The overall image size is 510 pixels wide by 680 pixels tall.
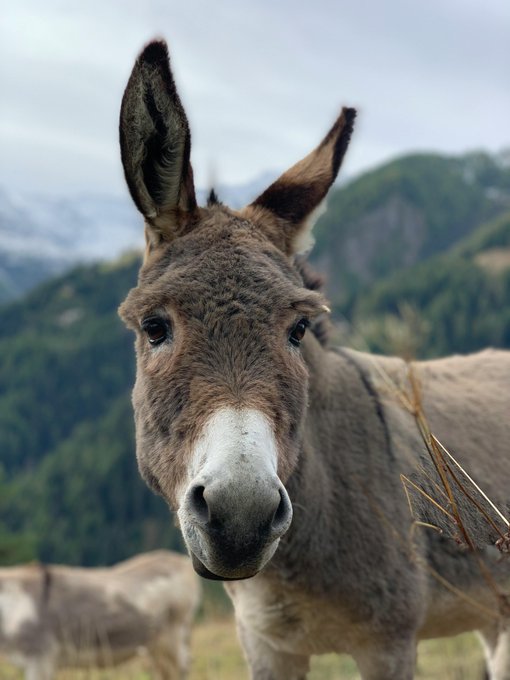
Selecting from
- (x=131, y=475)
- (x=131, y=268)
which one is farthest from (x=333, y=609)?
(x=131, y=268)

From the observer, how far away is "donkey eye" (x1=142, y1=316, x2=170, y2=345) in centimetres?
241

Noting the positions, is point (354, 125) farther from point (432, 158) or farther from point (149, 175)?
point (432, 158)

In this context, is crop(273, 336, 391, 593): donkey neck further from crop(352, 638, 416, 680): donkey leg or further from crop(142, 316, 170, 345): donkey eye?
crop(142, 316, 170, 345): donkey eye

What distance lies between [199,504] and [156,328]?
29.7 inches

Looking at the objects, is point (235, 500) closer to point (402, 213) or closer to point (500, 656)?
point (500, 656)

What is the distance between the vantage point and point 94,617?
9.52 meters

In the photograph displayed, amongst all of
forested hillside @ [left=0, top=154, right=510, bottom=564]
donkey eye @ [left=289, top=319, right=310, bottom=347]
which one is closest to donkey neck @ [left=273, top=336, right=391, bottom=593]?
donkey eye @ [left=289, top=319, right=310, bottom=347]

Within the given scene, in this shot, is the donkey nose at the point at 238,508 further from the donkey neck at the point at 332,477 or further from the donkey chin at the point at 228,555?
the donkey neck at the point at 332,477

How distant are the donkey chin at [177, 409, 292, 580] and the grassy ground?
3940 millimetres

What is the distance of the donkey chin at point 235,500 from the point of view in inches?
71.2

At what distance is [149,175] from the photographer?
2617 millimetres

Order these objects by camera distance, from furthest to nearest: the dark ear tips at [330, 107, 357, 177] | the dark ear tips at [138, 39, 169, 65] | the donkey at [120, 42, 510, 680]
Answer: the dark ear tips at [330, 107, 357, 177], the dark ear tips at [138, 39, 169, 65], the donkey at [120, 42, 510, 680]

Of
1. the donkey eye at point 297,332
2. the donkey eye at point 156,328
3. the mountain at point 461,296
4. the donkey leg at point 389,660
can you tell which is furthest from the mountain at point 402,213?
the donkey eye at point 156,328

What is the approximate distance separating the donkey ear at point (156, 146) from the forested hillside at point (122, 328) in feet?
84.7
